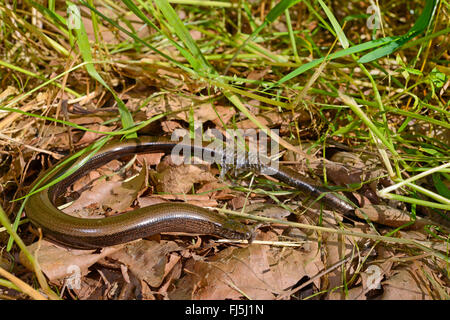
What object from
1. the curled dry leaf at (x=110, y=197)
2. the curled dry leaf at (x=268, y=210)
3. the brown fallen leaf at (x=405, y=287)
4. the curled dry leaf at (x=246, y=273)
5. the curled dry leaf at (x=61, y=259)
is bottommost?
the brown fallen leaf at (x=405, y=287)

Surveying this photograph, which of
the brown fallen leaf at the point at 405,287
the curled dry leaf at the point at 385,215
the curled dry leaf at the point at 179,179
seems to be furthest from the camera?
the curled dry leaf at the point at 179,179

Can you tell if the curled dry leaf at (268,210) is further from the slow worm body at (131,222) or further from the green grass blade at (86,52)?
the green grass blade at (86,52)

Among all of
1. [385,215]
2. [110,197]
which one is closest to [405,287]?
[385,215]

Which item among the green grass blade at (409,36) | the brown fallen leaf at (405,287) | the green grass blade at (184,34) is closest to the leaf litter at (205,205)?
the brown fallen leaf at (405,287)

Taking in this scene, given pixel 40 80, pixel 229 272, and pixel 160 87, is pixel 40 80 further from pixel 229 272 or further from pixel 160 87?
pixel 229 272

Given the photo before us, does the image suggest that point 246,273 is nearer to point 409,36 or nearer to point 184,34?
point 184,34

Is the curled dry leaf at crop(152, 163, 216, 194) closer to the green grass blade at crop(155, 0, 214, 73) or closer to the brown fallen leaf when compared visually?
the green grass blade at crop(155, 0, 214, 73)

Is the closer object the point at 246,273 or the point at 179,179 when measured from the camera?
the point at 246,273

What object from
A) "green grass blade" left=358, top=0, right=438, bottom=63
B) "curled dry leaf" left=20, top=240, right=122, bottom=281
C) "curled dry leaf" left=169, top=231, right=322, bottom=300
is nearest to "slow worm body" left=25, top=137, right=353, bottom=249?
"curled dry leaf" left=20, top=240, right=122, bottom=281

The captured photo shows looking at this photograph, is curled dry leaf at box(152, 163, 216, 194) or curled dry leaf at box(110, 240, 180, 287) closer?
curled dry leaf at box(110, 240, 180, 287)

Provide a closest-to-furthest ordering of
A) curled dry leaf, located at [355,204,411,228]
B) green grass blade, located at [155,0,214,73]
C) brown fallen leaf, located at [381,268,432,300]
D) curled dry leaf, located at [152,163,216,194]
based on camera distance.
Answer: brown fallen leaf, located at [381,268,432,300] → green grass blade, located at [155,0,214,73] → curled dry leaf, located at [355,204,411,228] → curled dry leaf, located at [152,163,216,194]

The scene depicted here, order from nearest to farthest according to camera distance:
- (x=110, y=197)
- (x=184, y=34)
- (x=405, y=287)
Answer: (x=405, y=287), (x=184, y=34), (x=110, y=197)

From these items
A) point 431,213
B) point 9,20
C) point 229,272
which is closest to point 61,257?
point 229,272
